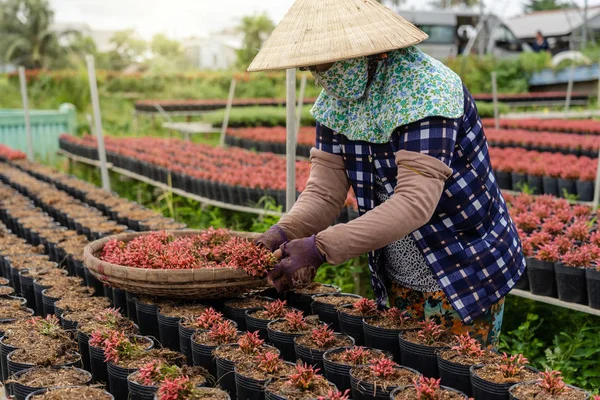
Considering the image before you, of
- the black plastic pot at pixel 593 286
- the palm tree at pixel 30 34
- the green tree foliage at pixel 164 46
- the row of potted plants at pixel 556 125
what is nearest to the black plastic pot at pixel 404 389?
the black plastic pot at pixel 593 286

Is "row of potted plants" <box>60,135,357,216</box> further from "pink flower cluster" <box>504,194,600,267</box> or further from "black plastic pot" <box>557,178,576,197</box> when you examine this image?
"black plastic pot" <box>557,178,576,197</box>

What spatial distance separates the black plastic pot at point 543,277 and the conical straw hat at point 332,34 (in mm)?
1751

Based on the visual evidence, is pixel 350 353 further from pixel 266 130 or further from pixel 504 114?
pixel 504 114

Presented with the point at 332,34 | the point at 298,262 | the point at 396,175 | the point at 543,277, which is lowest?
the point at 543,277

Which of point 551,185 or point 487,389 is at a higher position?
point 487,389

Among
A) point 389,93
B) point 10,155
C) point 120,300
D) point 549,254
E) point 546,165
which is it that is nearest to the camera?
point 389,93

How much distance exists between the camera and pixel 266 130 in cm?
1111

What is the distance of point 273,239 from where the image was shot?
7.21 feet

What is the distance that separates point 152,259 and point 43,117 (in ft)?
31.6

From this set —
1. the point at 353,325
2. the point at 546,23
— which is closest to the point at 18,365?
the point at 353,325

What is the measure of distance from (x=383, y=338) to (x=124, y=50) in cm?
3179

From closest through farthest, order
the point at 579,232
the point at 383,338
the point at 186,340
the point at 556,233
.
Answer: the point at 383,338 < the point at 186,340 < the point at 579,232 < the point at 556,233

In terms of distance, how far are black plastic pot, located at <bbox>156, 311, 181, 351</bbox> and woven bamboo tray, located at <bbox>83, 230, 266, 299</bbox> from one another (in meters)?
0.10

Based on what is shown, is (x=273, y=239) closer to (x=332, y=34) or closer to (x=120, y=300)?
(x=332, y=34)
